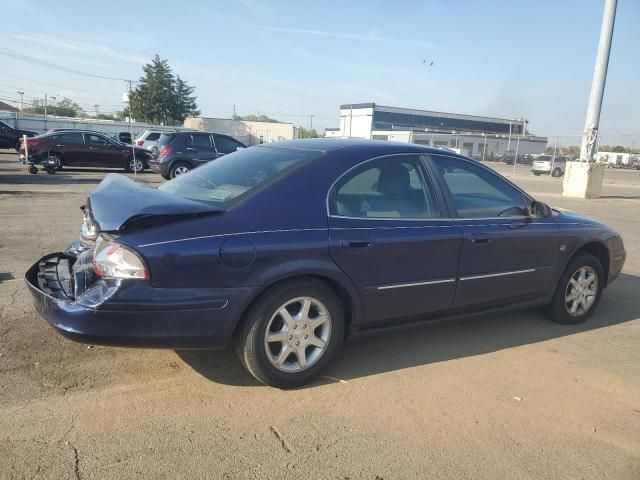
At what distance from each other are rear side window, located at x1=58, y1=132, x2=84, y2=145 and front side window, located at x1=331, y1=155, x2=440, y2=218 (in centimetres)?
1673

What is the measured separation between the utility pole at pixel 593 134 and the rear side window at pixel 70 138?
17051 millimetres

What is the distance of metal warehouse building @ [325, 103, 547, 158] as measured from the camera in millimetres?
50812

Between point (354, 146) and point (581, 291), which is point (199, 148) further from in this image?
point (581, 291)

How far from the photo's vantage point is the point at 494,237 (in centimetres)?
411

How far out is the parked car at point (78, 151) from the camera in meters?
17.1

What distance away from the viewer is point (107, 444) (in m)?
2.69

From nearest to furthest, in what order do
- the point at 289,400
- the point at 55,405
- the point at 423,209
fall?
the point at 55,405 → the point at 289,400 → the point at 423,209

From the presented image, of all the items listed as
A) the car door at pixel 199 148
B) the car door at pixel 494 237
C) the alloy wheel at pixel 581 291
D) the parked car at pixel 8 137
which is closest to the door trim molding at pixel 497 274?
the car door at pixel 494 237

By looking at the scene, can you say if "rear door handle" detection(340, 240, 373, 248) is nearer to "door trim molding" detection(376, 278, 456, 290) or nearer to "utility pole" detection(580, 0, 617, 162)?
"door trim molding" detection(376, 278, 456, 290)

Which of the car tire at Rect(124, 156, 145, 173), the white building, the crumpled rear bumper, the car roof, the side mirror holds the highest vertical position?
the white building

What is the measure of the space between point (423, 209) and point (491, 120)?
9613 centimetres

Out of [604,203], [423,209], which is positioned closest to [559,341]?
[423,209]

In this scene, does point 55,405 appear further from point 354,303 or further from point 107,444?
point 354,303

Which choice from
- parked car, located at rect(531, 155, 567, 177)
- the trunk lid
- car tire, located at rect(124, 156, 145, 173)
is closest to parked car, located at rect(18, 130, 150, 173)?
car tire, located at rect(124, 156, 145, 173)
